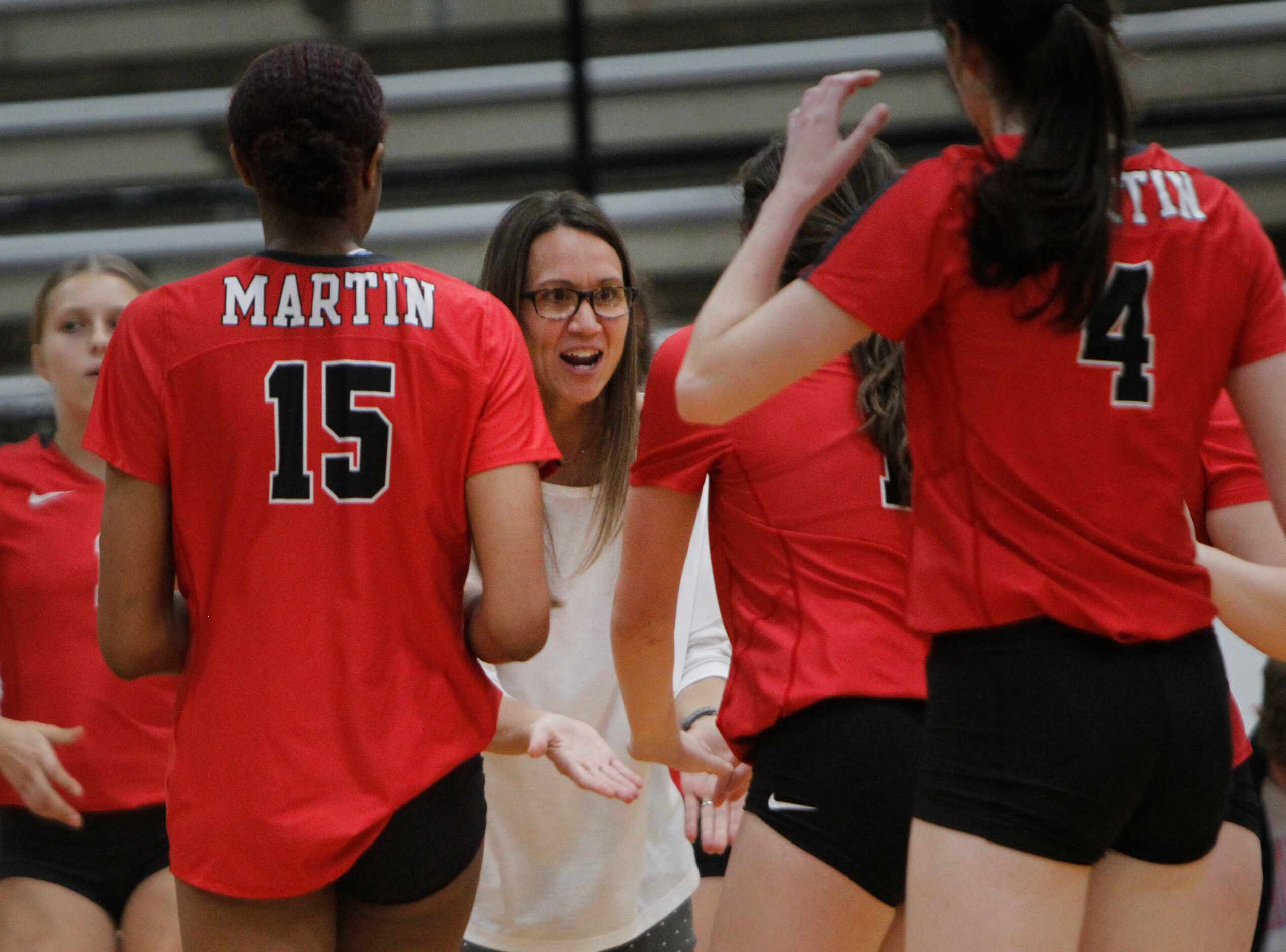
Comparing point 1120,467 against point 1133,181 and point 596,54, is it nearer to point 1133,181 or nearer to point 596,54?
point 1133,181

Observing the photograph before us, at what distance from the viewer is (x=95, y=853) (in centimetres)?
217

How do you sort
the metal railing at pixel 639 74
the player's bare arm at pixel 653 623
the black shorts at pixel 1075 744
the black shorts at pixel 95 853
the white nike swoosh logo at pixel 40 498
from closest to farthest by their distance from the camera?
the black shorts at pixel 1075 744 < the player's bare arm at pixel 653 623 < the black shorts at pixel 95 853 < the white nike swoosh logo at pixel 40 498 < the metal railing at pixel 639 74

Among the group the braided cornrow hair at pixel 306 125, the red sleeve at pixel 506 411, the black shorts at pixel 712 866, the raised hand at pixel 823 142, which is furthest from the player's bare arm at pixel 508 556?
the black shorts at pixel 712 866

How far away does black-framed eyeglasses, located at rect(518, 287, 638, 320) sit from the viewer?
2250mm

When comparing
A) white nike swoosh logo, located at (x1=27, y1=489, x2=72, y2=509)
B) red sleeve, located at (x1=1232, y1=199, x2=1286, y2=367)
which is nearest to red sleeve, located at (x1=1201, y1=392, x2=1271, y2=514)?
red sleeve, located at (x1=1232, y1=199, x2=1286, y2=367)

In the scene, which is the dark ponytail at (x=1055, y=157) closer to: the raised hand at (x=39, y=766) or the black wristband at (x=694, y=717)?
the black wristband at (x=694, y=717)

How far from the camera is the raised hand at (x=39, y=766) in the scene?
1931mm

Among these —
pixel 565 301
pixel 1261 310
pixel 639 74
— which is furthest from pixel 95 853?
pixel 639 74

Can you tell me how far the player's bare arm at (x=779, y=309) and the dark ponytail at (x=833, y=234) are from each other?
0.73ft

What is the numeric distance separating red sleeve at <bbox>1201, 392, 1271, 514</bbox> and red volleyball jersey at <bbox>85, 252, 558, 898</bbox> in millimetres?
920

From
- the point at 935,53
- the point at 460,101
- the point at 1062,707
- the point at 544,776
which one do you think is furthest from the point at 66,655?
the point at 935,53

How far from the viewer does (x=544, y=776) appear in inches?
87.2

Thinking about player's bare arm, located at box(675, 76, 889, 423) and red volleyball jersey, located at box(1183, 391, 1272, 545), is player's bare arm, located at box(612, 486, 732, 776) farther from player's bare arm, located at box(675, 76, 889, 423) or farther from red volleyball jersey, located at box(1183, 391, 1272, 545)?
red volleyball jersey, located at box(1183, 391, 1272, 545)

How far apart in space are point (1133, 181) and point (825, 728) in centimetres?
65
